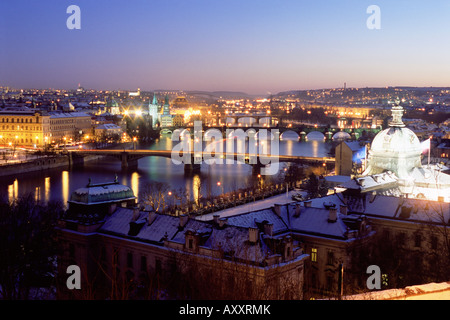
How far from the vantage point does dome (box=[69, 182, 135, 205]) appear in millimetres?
9570

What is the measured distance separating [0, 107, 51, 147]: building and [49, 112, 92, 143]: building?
24.8 inches

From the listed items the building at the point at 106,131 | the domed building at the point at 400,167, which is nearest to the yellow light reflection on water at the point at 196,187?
the domed building at the point at 400,167

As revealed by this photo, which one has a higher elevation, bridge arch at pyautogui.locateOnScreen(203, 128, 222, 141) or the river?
bridge arch at pyautogui.locateOnScreen(203, 128, 222, 141)

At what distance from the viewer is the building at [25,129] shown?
37.3 m

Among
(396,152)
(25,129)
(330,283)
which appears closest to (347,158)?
(396,152)

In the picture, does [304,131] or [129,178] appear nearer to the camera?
[129,178]

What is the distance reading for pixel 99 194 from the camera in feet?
31.8

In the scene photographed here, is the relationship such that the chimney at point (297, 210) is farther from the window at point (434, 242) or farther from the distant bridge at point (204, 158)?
the distant bridge at point (204, 158)

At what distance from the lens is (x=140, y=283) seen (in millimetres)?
7613

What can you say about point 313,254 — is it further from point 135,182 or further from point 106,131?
point 106,131

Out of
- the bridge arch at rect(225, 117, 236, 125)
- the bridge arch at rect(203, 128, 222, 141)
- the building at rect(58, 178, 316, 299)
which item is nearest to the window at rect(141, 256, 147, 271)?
the building at rect(58, 178, 316, 299)

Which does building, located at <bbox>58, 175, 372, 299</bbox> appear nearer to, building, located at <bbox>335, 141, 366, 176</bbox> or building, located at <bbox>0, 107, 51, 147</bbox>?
building, located at <bbox>335, 141, 366, 176</bbox>

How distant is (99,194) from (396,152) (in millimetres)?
7932
